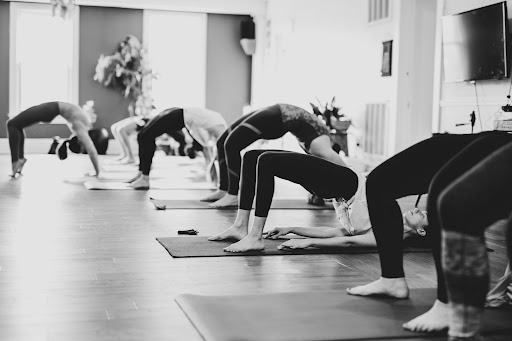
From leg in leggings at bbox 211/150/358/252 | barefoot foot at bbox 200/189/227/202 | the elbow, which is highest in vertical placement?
leg in leggings at bbox 211/150/358/252

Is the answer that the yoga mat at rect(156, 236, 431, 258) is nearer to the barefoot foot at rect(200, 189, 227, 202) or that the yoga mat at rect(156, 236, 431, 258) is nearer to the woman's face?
the woman's face

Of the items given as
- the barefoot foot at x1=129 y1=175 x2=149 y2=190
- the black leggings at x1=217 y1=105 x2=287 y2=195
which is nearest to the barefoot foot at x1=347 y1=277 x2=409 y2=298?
the black leggings at x1=217 y1=105 x2=287 y2=195

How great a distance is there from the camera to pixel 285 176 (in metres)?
3.49

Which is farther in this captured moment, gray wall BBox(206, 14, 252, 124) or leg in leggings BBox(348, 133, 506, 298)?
gray wall BBox(206, 14, 252, 124)

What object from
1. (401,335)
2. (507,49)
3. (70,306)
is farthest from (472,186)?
(507,49)

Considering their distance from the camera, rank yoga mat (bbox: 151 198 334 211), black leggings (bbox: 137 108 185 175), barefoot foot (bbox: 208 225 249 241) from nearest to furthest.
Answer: barefoot foot (bbox: 208 225 249 241), yoga mat (bbox: 151 198 334 211), black leggings (bbox: 137 108 185 175)

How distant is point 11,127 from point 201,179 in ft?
6.79

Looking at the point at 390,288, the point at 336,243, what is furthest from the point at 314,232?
the point at 390,288

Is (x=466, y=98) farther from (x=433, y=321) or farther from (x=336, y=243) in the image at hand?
(x=433, y=321)

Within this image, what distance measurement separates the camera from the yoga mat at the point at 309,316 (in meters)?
2.22

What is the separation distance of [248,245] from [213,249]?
194 mm

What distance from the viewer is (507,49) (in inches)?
226

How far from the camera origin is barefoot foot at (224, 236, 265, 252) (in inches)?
144

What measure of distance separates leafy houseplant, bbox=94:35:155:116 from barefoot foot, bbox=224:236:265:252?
331 inches
